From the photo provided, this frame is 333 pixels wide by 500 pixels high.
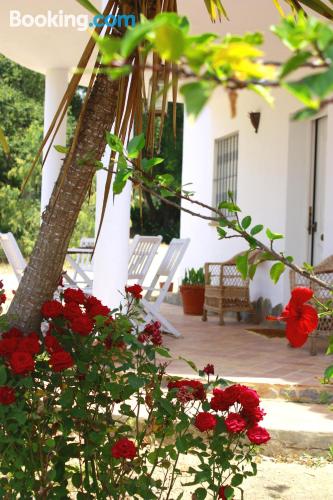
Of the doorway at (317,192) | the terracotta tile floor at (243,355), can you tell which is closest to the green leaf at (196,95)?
the terracotta tile floor at (243,355)

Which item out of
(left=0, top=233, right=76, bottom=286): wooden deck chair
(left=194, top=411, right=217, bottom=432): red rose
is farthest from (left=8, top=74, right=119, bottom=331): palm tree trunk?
(left=0, top=233, right=76, bottom=286): wooden deck chair

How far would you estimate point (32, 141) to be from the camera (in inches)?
729

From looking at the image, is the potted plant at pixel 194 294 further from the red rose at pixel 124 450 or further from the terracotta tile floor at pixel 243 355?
the red rose at pixel 124 450

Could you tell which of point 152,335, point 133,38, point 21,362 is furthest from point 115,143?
point 133,38

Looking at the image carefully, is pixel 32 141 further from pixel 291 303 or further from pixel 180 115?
pixel 291 303

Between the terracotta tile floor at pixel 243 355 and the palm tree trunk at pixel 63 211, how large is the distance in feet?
7.68

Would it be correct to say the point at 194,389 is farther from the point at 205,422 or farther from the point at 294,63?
the point at 294,63

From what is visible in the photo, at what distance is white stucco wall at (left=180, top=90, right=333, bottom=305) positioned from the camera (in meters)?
7.50

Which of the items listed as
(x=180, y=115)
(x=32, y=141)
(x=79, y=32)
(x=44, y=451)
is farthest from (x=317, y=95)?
(x=180, y=115)

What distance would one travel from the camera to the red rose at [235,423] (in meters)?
2.07

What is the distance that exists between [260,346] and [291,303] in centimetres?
483

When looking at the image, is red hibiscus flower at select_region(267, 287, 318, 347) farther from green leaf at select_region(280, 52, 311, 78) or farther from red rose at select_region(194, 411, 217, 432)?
green leaf at select_region(280, 52, 311, 78)

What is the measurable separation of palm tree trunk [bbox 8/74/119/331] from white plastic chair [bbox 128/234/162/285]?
4.17m

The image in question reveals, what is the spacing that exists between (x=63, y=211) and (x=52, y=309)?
0.30 meters
